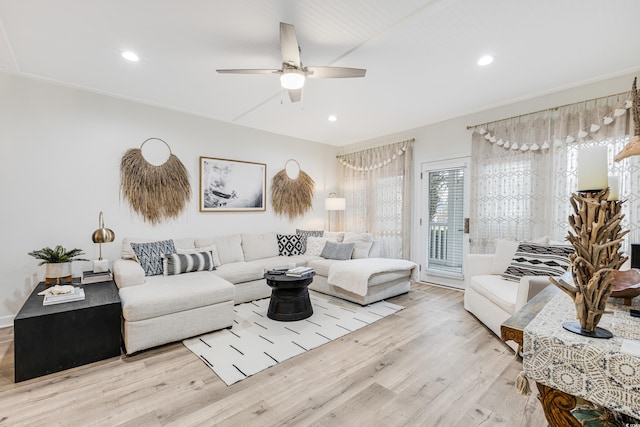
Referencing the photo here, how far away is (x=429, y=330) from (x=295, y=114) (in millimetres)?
3389

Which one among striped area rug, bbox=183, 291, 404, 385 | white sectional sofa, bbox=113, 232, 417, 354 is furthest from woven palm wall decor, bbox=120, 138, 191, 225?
striped area rug, bbox=183, 291, 404, 385

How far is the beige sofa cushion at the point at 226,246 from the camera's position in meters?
4.19

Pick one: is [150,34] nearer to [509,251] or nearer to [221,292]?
[221,292]

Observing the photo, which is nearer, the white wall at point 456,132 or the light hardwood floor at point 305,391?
the light hardwood floor at point 305,391

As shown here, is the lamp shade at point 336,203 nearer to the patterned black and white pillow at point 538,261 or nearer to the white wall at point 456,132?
the white wall at point 456,132

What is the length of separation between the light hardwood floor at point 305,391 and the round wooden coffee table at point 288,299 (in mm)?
658

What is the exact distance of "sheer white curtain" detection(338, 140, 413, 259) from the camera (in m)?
4.98

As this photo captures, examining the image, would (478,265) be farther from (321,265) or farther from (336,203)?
(336,203)

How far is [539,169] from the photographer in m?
3.58

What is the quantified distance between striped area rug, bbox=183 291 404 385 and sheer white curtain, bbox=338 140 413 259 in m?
1.67

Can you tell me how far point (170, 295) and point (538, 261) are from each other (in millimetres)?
3609

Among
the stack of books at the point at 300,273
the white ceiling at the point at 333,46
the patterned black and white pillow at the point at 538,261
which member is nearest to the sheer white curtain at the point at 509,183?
the white ceiling at the point at 333,46

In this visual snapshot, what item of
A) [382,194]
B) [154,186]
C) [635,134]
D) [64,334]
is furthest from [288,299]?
[635,134]

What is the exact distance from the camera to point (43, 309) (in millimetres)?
2266
